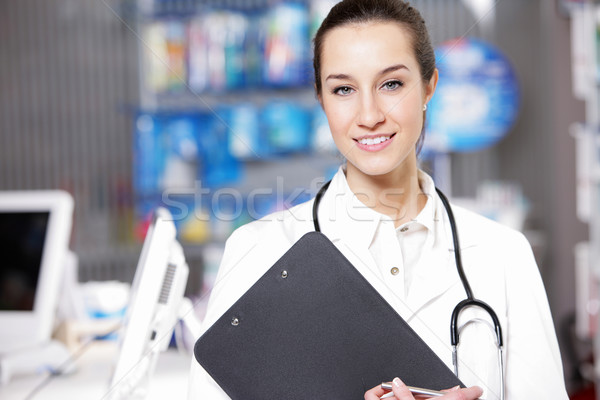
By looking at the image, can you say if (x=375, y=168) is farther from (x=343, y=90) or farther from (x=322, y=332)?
→ (x=322, y=332)

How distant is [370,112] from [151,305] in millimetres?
434

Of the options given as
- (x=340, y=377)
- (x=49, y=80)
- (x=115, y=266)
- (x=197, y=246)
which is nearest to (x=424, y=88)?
(x=340, y=377)

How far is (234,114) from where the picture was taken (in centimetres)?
333

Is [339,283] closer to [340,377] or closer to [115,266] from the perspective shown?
[340,377]

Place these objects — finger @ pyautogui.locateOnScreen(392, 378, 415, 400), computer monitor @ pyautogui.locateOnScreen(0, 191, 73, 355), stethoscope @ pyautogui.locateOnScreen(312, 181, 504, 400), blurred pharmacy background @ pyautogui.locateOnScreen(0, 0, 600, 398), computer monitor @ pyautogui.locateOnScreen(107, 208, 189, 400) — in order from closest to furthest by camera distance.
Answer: finger @ pyautogui.locateOnScreen(392, 378, 415, 400), stethoscope @ pyautogui.locateOnScreen(312, 181, 504, 400), computer monitor @ pyautogui.locateOnScreen(107, 208, 189, 400), computer monitor @ pyautogui.locateOnScreen(0, 191, 73, 355), blurred pharmacy background @ pyautogui.locateOnScreen(0, 0, 600, 398)

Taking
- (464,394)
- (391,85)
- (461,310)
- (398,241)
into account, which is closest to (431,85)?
(391,85)

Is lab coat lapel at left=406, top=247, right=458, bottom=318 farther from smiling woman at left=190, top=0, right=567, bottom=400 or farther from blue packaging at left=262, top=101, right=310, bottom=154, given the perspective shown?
blue packaging at left=262, top=101, right=310, bottom=154

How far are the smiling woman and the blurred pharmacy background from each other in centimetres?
199

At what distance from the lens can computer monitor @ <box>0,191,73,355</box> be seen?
58.4 inches

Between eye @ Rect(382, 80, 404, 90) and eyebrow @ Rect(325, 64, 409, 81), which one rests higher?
eyebrow @ Rect(325, 64, 409, 81)

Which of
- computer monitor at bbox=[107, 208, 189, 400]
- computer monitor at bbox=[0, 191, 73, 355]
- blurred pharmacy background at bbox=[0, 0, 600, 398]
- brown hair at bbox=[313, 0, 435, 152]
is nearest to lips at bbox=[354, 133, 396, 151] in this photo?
brown hair at bbox=[313, 0, 435, 152]

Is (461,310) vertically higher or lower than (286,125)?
lower

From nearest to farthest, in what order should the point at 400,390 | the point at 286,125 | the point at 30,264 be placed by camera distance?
the point at 400,390, the point at 30,264, the point at 286,125

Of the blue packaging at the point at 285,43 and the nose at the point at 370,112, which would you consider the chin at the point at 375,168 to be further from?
the blue packaging at the point at 285,43
